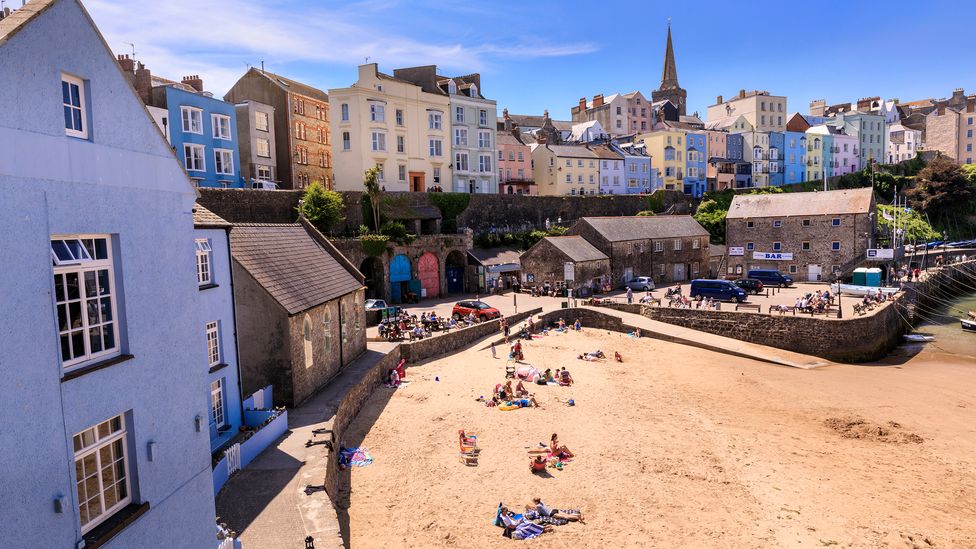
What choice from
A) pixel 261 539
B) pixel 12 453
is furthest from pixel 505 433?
pixel 12 453

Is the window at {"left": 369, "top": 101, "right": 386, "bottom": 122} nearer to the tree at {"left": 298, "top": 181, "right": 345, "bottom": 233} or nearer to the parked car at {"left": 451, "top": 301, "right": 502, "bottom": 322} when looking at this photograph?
the tree at {"left": 298, "top": 181, "right": 345, "bottom": 233}

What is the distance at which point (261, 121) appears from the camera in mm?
45094

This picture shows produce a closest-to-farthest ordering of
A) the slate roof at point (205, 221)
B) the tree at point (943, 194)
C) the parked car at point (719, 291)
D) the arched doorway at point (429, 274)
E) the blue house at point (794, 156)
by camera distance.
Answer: the slate roof at point (205, 221)
the parked car at point (719, 291)
the arched doorway at point (429, 274)
the tree at point (943, 194)
the blue house at point (794, 156)

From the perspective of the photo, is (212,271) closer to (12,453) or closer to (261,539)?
(261,539)

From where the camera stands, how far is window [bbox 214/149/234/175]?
1532 inches

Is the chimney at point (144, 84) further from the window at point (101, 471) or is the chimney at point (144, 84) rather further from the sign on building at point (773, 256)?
the sign on building at point (773, 256)

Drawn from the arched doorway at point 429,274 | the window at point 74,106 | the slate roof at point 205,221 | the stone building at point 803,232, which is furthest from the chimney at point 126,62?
the stone building at point 803,232

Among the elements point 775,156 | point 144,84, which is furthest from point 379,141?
point 775,156

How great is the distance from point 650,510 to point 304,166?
43989 mm

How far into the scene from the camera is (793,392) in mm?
24609

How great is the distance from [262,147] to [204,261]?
33.4m

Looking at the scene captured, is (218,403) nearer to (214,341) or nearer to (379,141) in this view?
(214,341)

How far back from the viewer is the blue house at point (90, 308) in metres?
5.03

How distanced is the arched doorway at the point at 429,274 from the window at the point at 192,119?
55.0ft
